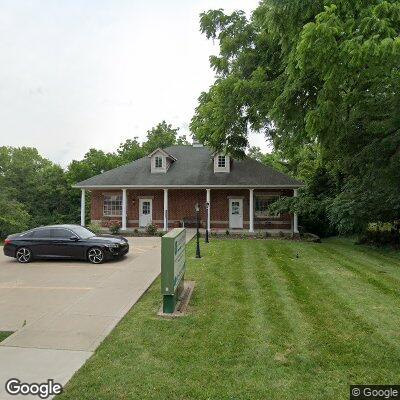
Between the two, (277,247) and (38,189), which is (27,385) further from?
(38,189)

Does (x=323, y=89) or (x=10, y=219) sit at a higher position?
(x=323, y=89)

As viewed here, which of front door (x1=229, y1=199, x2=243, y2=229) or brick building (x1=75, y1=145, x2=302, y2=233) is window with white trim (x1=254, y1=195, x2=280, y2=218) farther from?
front door (x1=229, y1=199, x2=243, y2=229)

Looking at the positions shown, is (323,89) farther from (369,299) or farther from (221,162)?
(221,162)

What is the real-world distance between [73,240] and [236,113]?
827 centimetres

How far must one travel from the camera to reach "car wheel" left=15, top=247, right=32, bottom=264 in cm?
1427

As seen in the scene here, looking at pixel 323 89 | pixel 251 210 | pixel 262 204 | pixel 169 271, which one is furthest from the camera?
pixel 262 204

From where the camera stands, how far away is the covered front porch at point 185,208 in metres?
26.6

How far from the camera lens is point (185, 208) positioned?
27.3 m

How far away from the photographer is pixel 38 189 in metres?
40.0

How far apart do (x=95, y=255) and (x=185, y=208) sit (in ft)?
45.6

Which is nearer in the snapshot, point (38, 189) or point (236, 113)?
point (236, 113)

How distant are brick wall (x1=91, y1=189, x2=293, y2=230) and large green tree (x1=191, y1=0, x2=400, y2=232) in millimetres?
5573

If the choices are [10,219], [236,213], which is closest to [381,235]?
[236,213]

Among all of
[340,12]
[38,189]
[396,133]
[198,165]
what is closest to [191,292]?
[340,12]
